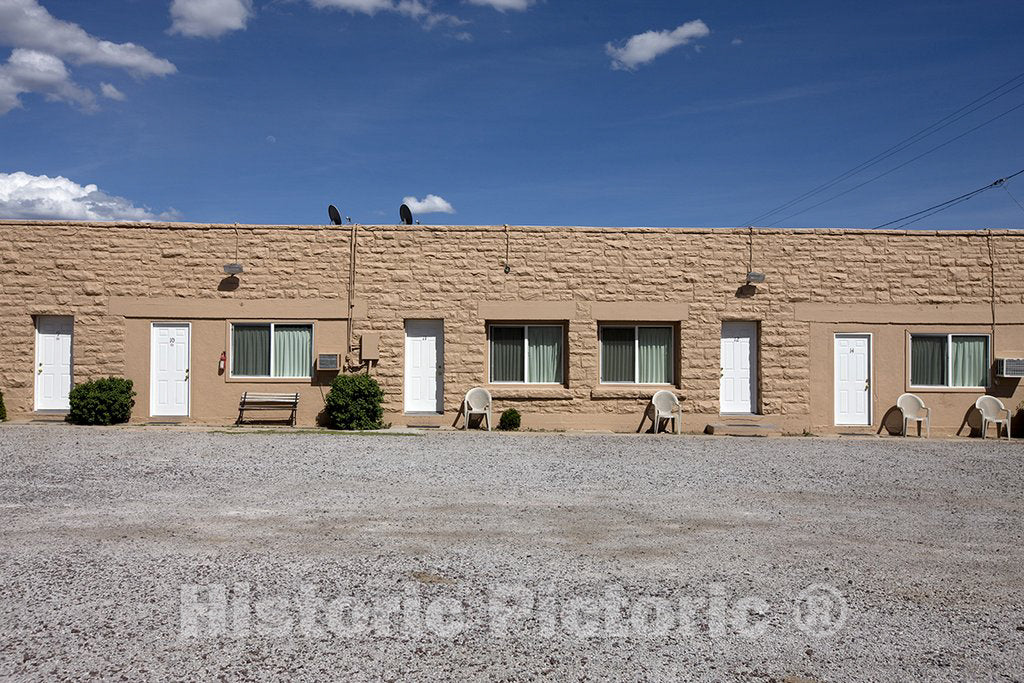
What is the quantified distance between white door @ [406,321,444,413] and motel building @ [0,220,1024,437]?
4 centimetres

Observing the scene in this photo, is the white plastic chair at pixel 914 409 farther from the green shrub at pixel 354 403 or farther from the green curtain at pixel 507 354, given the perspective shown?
the green shrub at pixel 354 403

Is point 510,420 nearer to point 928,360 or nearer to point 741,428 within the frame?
point 741,428

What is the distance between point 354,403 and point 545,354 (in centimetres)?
413

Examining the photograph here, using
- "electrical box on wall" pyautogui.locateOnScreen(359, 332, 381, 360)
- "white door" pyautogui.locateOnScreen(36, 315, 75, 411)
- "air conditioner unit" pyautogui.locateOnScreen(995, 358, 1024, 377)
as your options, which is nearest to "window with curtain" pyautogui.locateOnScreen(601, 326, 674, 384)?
"electrical box on wall" pyautogui.locateOnScreen(359, 332, 381, 360)

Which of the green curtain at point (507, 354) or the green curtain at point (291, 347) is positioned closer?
the green curtain at point (291, 347)

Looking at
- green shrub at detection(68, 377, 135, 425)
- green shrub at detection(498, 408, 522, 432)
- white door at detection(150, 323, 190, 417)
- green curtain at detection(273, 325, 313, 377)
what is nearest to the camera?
green shrub at detection(68, 377, 135, 425)

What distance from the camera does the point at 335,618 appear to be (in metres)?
5.56

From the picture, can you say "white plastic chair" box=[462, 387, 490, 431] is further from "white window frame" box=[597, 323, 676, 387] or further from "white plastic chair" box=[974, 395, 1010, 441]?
"white plastic chair" box=[974, 395, 1010, 441]

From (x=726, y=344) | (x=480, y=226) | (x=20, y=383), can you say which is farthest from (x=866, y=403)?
(x=20, y=383)

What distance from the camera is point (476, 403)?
18391mm

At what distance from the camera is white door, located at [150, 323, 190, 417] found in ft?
60.4

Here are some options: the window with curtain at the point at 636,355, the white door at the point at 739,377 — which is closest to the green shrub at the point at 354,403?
the window with curtain at the point at 636,355

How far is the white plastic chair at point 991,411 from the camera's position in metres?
18.4

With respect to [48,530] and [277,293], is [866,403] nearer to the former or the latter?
[277,293]
